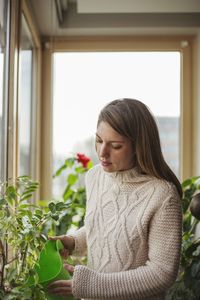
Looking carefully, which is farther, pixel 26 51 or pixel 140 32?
pixel 140 32

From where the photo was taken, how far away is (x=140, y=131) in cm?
142

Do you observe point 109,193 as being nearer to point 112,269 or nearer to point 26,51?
point 112,269

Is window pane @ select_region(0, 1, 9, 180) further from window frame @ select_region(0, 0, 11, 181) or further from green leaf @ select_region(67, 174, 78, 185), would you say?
green leaf @ select_region(67, 174, 78, 185)

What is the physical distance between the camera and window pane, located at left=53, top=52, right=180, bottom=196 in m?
3.35

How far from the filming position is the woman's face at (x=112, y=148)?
1.41 metres

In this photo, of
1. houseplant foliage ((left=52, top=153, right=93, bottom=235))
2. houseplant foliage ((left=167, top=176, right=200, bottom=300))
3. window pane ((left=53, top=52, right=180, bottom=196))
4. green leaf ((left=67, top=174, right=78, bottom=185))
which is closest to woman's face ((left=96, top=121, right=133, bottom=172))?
houseplant foliage ((left=167, top=176, right=200, bottom=300))

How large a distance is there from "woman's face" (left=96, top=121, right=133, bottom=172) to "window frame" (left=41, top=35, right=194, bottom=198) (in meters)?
1.95

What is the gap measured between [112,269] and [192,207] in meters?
0.72

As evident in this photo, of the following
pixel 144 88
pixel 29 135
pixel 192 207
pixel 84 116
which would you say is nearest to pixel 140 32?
pixel 144 88

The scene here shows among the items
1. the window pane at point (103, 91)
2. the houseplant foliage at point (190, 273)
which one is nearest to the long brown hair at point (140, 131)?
the houseplant foliage at point (190, 273)

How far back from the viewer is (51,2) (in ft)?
9.20

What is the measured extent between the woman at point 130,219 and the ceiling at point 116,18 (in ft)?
5.48

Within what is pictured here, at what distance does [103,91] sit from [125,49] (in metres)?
0.35

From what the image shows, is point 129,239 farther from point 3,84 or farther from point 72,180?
point 72,180
